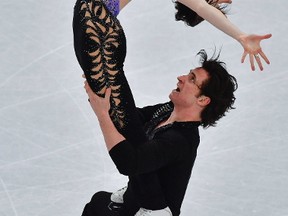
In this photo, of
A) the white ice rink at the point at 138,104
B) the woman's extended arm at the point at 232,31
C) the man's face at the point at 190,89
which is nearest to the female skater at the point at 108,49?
the woman's extended arm at the point at 232,31

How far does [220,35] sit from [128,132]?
2.43m

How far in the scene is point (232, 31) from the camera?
10.5 feet

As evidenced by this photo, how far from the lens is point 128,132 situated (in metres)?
3.38

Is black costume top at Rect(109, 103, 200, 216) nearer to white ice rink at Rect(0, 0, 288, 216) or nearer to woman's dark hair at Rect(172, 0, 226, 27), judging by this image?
woman's dark hair at Rect(172, 0, 226, 27)

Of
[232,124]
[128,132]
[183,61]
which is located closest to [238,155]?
[232,124]

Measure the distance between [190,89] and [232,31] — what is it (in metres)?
0.50

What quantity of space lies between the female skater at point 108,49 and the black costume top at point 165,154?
0.35 feet

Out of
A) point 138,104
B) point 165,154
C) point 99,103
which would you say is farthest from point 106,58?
point 138,104

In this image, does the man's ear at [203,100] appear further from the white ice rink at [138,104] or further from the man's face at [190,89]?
the white ice rink at [138,104]

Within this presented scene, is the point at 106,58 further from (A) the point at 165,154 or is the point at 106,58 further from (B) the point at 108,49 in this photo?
(A) the point at 165,154

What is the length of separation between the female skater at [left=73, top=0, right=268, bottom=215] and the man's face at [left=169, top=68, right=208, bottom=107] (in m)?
0.34

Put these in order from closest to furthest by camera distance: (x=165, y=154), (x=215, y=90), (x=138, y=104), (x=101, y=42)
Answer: (x=101, y=42) < (x=165, y=154) < (x=215, y=90) < (x=138, y=104)

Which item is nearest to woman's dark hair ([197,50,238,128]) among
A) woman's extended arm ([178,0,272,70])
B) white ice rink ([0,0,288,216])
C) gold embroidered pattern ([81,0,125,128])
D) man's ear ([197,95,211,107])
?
man's ear ([197,95,211,107])

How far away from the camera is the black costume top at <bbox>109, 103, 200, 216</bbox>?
10.6 ft
